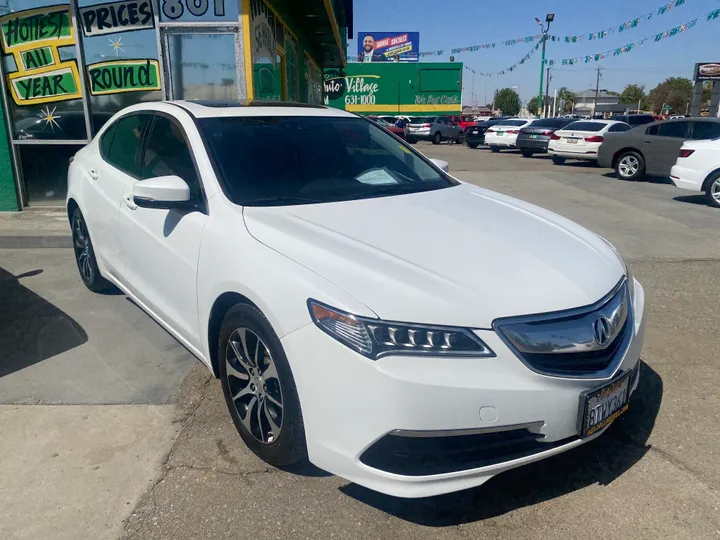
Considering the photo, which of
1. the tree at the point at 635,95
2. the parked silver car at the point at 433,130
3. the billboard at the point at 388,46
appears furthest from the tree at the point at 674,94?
the parked silver car at the point at 433,130

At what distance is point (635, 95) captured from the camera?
10338 centimetres

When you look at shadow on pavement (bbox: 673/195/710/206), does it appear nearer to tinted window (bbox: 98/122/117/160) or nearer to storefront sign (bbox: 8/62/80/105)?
tinted window (bbox: 98/122/117/160)

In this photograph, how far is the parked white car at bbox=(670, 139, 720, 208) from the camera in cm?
984

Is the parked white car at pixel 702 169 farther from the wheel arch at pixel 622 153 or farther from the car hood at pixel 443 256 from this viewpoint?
the car hood at pixel 443 256

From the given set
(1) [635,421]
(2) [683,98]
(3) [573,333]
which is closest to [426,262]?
(3) [573,333]

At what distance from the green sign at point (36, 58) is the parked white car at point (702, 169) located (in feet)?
32.4

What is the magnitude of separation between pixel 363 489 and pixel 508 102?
121 metres

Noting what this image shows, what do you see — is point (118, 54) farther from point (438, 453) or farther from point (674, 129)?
point (674, 129)

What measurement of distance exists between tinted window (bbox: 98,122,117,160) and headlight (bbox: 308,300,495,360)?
10.4 feet

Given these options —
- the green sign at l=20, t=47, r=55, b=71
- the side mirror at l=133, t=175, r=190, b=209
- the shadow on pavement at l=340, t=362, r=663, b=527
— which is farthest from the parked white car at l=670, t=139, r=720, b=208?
the green sign at l=20, t=47, r=55, b=71

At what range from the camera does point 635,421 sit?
3.17 m

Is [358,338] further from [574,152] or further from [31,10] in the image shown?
[574,152]

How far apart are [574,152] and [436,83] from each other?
81.2 feet

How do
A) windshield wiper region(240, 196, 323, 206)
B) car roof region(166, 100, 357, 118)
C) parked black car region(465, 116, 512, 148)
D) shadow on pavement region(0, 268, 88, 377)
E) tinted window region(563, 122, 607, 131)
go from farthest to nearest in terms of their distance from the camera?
parked black car region(465, 116, 512, 148)
tinted window region(563, 122, 607, 131)
shadow on pavement region(0, 268, 88, 377)
car roof region(166, 100, 357, 118)
windshield wiper region(240, 196, 323, 206)
